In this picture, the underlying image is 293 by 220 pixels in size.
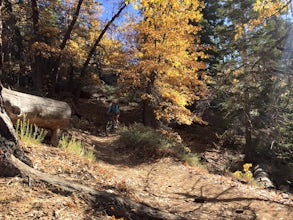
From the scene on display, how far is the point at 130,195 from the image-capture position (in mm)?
5449

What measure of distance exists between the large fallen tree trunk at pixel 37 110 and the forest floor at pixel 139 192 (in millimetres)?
822

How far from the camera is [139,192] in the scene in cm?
612

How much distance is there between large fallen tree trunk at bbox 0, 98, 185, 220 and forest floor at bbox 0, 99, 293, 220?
4.6 inches

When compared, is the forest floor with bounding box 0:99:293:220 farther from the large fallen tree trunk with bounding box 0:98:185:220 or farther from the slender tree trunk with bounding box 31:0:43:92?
the slender tree trunk with bounding box 31:0:43:92

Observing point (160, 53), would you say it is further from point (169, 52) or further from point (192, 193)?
point (192, 193)

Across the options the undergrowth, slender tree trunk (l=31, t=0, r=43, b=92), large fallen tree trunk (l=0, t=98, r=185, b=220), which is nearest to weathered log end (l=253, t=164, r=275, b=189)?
the undergrowth

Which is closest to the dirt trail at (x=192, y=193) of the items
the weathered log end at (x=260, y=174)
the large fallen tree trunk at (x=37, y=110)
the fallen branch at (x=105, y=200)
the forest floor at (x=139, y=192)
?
the forest floor at (x=139, y=192)

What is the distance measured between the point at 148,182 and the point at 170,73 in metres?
5.60

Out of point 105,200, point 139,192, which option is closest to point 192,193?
point 139,192

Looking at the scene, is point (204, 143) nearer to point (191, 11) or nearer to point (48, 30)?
point (191, 11)

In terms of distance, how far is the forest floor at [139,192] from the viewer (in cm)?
364

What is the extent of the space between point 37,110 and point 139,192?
318 centimetres

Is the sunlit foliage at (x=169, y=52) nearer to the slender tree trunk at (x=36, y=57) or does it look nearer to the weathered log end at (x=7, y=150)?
the slender tree trunk at (x=36, y=57)

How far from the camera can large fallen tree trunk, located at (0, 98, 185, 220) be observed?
13.3 ft
